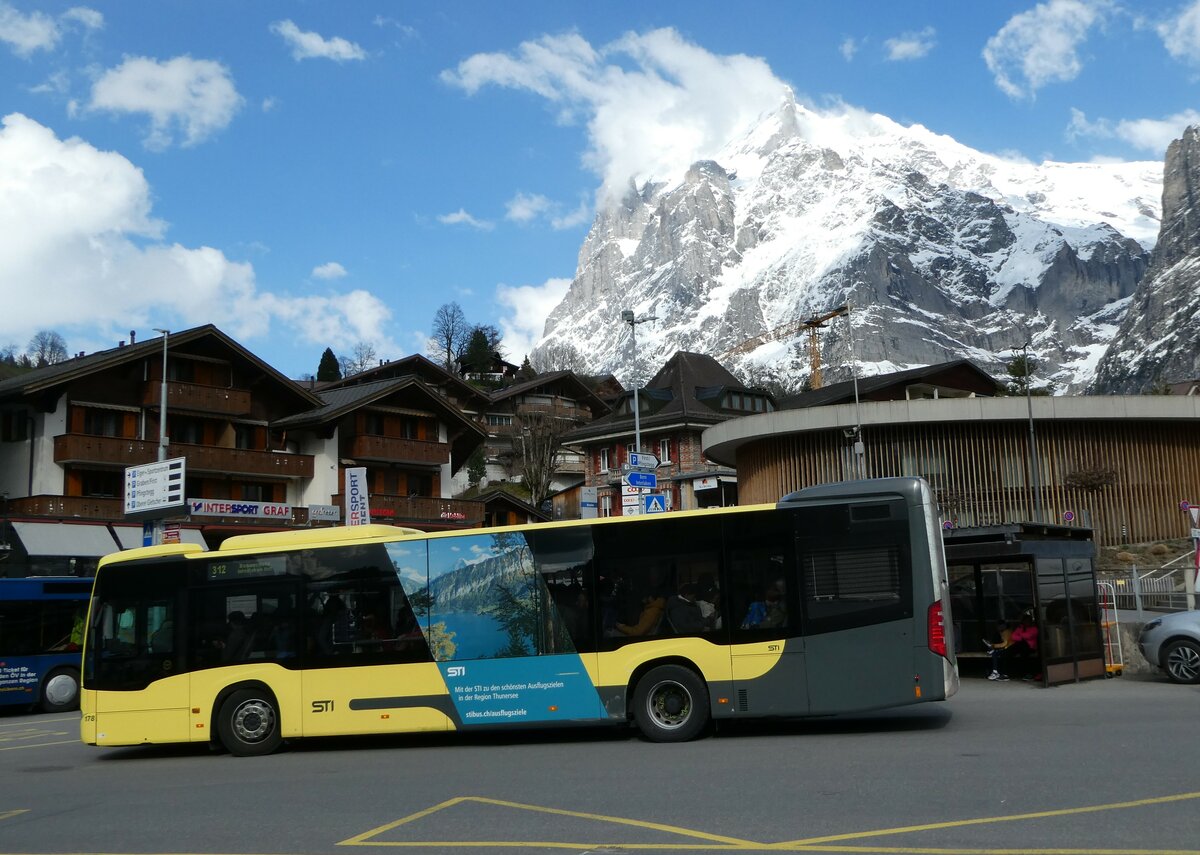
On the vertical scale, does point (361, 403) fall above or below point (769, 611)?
above

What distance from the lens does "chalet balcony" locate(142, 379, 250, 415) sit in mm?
47312

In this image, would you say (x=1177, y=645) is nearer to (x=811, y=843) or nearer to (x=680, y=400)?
(x=811, y=843)

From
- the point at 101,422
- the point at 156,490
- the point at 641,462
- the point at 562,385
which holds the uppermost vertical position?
the point at 562,385

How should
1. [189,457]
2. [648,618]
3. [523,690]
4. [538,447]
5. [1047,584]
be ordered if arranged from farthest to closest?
[538,447]
[189,457]
[1047,584]
[523,690]
[648,618]

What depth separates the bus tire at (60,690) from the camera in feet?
81.6

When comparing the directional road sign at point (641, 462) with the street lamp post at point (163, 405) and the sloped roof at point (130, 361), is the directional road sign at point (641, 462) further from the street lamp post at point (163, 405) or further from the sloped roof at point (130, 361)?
the sloped roof at point (130, 361)

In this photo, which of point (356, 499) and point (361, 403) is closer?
point (356, 499)

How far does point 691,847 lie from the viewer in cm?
779

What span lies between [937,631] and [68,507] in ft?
126

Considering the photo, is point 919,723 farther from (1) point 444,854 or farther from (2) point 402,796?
(1) point 444,854

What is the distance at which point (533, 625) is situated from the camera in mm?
14352

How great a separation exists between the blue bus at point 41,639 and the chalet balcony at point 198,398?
23329mm

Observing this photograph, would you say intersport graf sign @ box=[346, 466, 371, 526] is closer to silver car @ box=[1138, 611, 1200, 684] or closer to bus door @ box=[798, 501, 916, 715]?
bus door @ box=[798, 501, 916, 715]

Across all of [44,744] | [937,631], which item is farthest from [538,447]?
[937,631]
